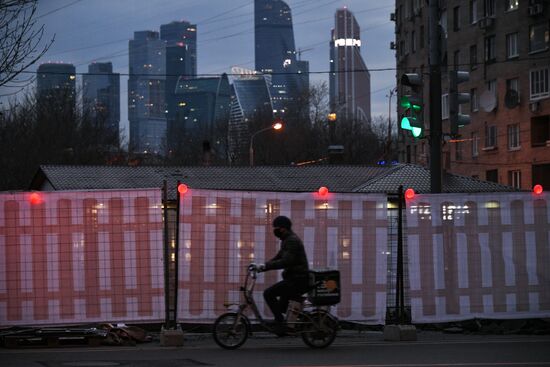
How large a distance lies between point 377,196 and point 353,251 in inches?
36.0

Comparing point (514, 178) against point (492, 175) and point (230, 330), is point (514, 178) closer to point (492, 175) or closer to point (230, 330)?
point (492, 175)

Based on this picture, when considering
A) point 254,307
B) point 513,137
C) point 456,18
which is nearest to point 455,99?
point 254,307

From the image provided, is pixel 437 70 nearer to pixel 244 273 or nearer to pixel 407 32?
pixel 244 273

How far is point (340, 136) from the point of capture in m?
90.6

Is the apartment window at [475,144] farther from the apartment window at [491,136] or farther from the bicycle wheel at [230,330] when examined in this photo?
the bicycle wheel at [230,330]

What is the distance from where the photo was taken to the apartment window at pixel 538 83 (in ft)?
178

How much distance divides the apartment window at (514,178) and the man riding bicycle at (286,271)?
44.9 meters

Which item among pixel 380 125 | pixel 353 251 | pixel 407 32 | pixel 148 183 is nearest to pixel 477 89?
pixel 407 32

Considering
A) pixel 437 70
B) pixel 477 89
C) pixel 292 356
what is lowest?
pixel 292 356

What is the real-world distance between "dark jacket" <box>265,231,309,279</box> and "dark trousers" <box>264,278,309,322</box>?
0.27ft

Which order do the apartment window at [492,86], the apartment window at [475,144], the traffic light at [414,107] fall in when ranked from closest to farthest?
the traffic light at [414,107] → the apartment window at [492,86] → the apartment window at [475,144]

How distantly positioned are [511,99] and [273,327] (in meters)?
45.4

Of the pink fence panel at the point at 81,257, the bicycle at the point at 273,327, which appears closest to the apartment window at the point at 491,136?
the pink fence panel at the point at 81,257

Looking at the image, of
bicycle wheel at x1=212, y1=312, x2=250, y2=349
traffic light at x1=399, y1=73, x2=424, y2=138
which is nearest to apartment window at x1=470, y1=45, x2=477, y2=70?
traffic light at x1=399, y1=73, x2=424, y2=138
